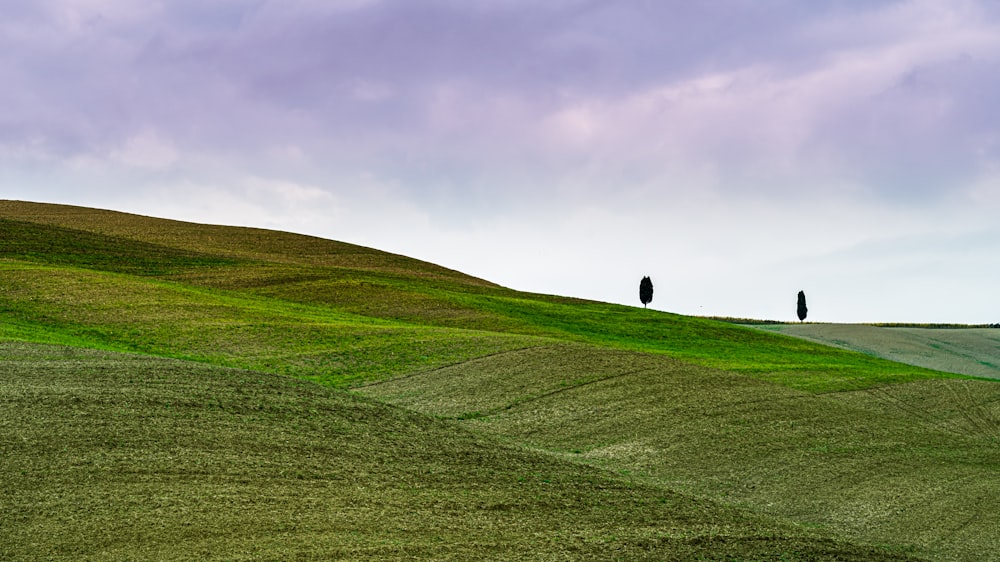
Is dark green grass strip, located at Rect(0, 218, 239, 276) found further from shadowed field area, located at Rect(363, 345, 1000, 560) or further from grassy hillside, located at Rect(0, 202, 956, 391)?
shadowed field area, located at Rect(363, 345, 1000, 560)

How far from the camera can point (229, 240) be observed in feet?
220

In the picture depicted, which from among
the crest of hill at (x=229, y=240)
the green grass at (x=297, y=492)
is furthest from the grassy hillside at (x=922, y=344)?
the green grass at (x=297, y=492)

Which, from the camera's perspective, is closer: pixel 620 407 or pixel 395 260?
pixel 620 407

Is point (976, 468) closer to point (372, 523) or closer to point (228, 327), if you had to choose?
point (372, 523)

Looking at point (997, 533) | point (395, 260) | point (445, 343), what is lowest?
point (997, 533)

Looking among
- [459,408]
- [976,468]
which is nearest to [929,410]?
[976,468]

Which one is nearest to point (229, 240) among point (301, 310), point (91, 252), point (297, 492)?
point (91, 252)

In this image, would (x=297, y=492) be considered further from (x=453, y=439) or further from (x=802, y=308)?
(x=802, y=308)

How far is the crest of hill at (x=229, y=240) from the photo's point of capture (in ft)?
204

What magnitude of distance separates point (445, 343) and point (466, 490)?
16.6 m

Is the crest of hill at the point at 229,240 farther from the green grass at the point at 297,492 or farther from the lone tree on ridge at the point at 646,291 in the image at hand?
the green grass at the point at 297,492

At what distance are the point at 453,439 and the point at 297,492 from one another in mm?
5365

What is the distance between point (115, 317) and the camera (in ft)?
114

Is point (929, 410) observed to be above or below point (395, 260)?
below
